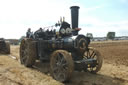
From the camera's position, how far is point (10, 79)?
6.33m

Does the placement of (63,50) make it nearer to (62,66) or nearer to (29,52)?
(62,66)

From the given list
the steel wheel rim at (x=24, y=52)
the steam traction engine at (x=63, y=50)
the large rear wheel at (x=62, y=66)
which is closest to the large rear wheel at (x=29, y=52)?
the steam traction engine at (x=63, y=50)

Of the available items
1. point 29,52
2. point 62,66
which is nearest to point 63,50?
point 62,66

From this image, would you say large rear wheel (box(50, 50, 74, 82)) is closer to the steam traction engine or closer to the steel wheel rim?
the steam traction engine

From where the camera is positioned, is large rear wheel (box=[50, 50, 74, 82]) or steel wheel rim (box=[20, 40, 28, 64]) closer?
large rear wheel (box=[50, 50, 74, 82])

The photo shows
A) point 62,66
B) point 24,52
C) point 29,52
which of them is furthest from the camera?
point 24,52

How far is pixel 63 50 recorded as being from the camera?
6551mm

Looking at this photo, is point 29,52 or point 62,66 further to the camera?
point 29,52

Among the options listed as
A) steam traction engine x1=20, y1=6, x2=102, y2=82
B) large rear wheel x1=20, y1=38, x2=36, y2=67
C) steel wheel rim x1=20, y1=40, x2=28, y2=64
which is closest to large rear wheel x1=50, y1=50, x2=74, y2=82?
steam traction engine x1=20, y1=6, x2=102, y2=82

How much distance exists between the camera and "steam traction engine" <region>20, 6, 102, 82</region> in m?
6.50

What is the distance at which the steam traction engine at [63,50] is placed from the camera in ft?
21.3

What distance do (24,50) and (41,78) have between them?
3307 millimetres

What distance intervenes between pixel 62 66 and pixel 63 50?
617mm

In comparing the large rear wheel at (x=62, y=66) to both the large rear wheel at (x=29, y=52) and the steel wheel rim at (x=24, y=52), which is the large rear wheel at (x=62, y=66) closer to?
the large rear wheel at (x=29, y=52)
